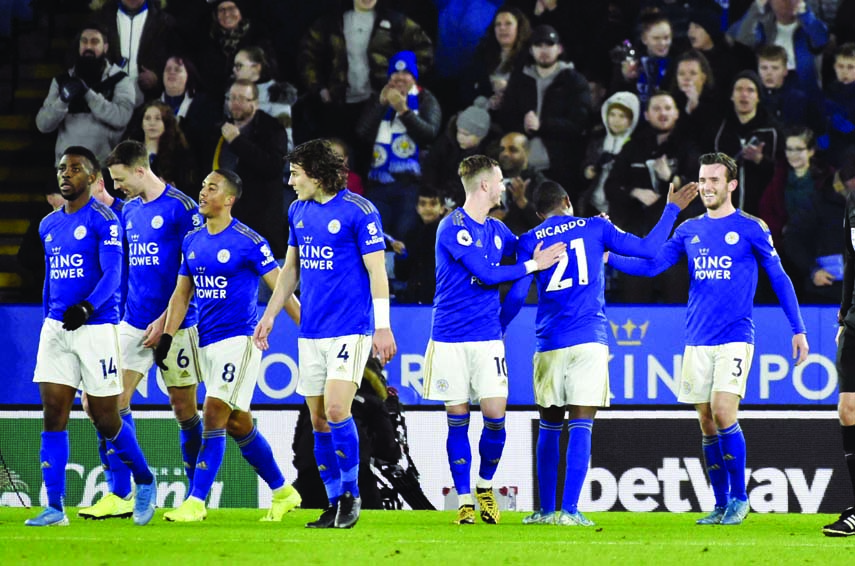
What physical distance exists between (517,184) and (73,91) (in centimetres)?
431

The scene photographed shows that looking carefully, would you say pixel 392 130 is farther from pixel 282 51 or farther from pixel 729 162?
pixel 729 162

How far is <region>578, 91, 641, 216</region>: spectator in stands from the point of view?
12.1m

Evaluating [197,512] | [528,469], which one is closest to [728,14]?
[528,469]

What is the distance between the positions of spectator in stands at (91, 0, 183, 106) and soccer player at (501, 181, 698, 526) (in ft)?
20.1

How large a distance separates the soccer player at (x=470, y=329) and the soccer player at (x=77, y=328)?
182 centimetres

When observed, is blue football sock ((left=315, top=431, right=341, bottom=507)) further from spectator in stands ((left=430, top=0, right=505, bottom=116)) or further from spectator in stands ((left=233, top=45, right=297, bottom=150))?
spectator in stands ((left=430, top=0, right=505, bottom=116))

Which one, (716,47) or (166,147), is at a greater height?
(716,47)

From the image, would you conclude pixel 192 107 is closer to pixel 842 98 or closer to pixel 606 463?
pixel 606 463

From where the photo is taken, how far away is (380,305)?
7.07m

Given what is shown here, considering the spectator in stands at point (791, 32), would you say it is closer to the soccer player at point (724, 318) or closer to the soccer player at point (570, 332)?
the soccer player at point (724, 318)

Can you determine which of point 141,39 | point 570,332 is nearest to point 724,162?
point 570,332

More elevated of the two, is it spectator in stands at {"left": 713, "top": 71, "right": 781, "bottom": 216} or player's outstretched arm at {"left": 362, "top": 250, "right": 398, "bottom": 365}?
spectator in stands at {"left": 713, "top": 71, "right": 781, "bottom": 216}

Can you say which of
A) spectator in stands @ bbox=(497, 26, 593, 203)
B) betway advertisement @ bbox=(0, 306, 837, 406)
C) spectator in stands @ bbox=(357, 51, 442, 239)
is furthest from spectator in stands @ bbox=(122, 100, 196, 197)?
spectator in stands @ bbox=(497, 26, 593, 203)

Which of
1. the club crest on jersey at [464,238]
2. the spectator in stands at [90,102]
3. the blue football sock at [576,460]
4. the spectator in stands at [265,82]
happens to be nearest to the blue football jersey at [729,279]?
the blue football sock at [576,460]
